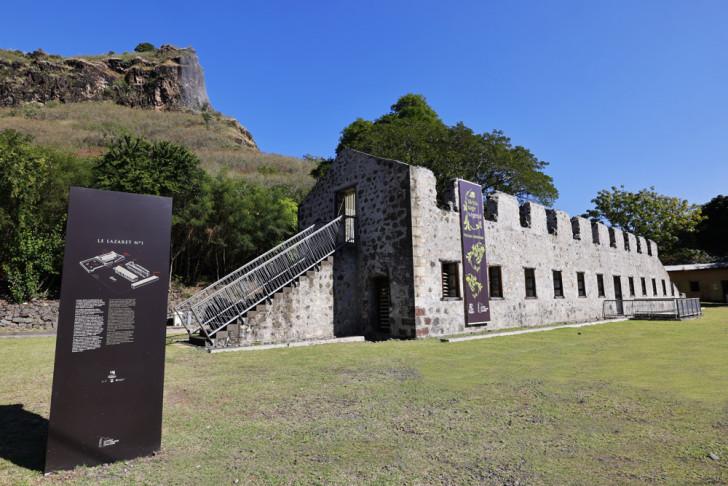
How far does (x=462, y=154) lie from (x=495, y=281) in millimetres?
10946

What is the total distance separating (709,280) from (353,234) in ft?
116

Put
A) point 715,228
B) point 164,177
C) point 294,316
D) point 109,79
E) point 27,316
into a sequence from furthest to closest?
point 109,79 < point 715,228 < point 164,177 < point 27,316 < point 294,316

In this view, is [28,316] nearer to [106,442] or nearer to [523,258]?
[106,442]

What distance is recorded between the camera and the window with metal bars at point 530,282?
52.1 ft

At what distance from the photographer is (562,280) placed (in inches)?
695

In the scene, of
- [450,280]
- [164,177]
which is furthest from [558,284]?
[164,177]

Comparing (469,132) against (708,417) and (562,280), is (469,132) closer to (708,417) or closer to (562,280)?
(562,280)

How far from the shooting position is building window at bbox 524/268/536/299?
15.9 meters

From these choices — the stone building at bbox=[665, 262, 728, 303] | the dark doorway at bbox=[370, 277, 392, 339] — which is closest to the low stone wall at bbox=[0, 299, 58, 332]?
the dark doorway at bbox=[370, 277, 392, 339]

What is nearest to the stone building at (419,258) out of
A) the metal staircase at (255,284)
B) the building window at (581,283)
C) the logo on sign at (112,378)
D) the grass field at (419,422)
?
the building window at (581,283)

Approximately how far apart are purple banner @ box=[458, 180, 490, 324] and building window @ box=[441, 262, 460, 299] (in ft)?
0.85

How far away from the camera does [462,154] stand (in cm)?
2308

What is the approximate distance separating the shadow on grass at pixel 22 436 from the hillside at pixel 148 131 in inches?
1388

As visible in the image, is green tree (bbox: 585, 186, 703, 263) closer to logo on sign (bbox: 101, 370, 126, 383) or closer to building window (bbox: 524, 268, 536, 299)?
building window (bbox: 524, 268, 536, 299)
